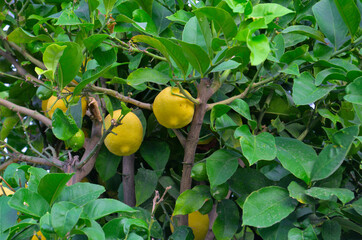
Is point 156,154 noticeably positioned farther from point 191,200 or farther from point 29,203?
point 29,203

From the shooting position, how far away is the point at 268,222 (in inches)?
28.9

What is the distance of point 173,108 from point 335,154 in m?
0.34

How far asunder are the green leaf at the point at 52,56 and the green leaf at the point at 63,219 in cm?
28

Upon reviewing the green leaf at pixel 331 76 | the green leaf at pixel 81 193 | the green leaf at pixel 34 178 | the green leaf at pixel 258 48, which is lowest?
the green leaf at pixel 81 193

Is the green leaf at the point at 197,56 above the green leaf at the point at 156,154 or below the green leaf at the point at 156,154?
above

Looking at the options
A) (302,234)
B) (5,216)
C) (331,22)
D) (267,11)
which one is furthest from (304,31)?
(5,216)

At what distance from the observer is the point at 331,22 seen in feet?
2.91

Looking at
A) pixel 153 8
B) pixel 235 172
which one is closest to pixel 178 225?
pixel 235 172

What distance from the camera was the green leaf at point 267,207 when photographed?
2.42 feet

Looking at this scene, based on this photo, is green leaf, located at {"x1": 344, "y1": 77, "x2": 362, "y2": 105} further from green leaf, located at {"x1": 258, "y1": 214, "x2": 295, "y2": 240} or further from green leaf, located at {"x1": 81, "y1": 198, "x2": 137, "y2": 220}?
green leaf, located at {"x1": 81, "y1": 198, "x2": 137, "y2": 220}

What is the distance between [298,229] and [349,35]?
1.42ft

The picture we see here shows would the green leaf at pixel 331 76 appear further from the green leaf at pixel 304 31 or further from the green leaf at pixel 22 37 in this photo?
the green leaf at pixel 22 37

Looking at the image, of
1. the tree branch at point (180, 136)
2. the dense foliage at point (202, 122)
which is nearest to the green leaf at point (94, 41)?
the dense foliage at point (202, 122)

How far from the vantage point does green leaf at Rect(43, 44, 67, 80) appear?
74 cm
